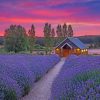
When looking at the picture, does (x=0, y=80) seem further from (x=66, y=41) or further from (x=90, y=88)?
(x=66, y=41)

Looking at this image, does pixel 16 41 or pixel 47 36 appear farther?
pixel 47 36

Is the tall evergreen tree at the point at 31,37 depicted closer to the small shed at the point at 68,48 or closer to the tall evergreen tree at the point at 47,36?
the tall evergreen tree at the point at 47,36

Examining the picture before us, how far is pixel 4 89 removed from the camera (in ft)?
31.4

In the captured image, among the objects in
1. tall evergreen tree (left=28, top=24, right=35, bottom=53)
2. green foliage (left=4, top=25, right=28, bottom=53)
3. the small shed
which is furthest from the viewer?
tall evergreen tree (left=28, top=24, right=35, bottom=53)

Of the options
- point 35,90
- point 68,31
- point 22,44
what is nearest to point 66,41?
point 22,44

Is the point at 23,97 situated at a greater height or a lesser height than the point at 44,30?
lesser

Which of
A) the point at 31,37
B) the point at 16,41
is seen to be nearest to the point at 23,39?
the point at 16,41

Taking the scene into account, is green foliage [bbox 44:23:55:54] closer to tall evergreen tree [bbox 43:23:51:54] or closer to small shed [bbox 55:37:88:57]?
tall evergreen tree [bbox 43:23:51:54]

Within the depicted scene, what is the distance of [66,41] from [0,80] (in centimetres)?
4781

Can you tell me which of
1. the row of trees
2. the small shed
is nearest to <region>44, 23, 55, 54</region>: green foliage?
the row of trees

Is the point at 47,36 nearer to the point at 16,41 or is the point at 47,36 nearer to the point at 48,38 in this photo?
the point at 48,38

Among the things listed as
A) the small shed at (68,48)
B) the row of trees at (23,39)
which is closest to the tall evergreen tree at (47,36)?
the row of trees at (23,39)

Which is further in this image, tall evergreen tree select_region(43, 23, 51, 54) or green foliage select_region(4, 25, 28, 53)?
tall evergreen tree select_region(43, 23, 51, 54)

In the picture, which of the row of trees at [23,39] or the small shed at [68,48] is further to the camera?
the row of trees at [23,39]
